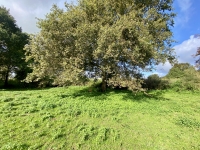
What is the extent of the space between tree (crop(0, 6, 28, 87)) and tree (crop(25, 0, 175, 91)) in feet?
30.8

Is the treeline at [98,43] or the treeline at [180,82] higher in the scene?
the treeline at [98,43]

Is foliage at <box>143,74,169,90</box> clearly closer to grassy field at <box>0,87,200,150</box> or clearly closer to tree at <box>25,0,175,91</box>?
tree at <box>25,0,175,91</box>

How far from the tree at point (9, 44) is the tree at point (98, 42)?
30.8 ft

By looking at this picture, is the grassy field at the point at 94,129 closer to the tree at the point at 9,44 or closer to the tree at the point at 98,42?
the tree at the point at 98,42

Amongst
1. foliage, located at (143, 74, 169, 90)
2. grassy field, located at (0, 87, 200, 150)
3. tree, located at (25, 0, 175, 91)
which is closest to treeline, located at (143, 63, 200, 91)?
foliage, located at (143, 74, 169, 90)

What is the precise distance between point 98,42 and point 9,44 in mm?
15771

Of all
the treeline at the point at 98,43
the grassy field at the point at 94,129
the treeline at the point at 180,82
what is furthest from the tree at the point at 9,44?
the treeline at the point at 180,82

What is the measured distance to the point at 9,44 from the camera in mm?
17453

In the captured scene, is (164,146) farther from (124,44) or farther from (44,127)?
(124,44)

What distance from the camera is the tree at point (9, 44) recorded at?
17.1 metres

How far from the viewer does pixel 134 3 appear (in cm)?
1175

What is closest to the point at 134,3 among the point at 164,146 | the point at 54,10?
the point at 54,10

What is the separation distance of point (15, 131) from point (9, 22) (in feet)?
64.8

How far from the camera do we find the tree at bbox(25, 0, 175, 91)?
357 inches
